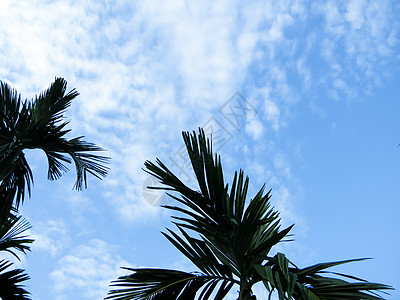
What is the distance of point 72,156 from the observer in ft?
13.4

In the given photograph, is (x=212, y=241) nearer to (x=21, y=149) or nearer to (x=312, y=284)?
(x=312, y=284)

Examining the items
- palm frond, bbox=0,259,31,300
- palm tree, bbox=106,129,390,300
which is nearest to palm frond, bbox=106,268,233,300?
palm tree, bbox=106,129,390,300

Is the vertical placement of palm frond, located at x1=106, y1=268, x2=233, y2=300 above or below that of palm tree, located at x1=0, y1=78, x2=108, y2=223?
below

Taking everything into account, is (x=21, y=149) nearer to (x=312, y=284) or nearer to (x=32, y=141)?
(x=32, y=141)

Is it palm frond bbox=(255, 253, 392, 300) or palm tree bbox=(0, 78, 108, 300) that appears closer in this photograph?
palm frond bbox=(255, 253, 392, 300)

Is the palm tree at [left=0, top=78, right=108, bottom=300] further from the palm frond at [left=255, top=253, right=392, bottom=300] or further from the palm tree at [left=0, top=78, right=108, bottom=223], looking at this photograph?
the palm frond at [left=255, top=253, right=392, bottom=300]

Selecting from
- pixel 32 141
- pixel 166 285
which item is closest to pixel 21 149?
pixel 32 141

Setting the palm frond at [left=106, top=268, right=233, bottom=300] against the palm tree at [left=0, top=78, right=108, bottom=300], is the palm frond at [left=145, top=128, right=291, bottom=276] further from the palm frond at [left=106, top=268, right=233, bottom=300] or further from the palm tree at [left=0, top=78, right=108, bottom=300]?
the palm tree at [left=0, top=78, right=108, bottom=300]

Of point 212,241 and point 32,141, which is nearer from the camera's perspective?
point 212,241

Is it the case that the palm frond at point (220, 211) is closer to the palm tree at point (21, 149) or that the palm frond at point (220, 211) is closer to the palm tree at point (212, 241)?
the palm tree at point (212, 241)

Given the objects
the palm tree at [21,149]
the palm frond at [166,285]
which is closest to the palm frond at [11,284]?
the palm tree at [21,149]

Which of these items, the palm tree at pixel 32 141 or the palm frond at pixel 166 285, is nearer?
the palm frond at pixel 166 285

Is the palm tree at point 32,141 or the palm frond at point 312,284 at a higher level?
the palm tree at point 32,141

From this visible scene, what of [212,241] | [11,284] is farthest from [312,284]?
[11,284]
